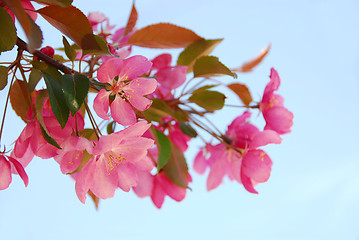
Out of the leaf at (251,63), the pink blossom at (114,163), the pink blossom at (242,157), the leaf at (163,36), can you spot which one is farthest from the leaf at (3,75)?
the leaf at (251,63)

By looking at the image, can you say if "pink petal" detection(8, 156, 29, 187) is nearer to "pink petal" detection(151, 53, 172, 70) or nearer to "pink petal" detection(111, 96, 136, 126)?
"pink petal" detection(111, 96, 136, 126)

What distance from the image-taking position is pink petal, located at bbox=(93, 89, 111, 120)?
387mm

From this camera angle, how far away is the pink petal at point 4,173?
1.35 feet

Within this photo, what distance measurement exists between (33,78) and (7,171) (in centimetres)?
11

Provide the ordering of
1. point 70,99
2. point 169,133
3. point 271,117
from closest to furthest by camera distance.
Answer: point 70,99 < point 271,117 < point 169,133

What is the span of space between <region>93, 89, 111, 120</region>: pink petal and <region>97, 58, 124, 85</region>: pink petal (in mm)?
14

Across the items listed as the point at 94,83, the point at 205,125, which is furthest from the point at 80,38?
the point at 205,125

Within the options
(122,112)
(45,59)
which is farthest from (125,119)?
(45,59)

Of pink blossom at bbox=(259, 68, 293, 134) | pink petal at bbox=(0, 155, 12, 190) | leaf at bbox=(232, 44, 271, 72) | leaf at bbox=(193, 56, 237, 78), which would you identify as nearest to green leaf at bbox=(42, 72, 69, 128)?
pink petal at bbox=(0, 155, 12, 190)

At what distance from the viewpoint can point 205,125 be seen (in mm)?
609

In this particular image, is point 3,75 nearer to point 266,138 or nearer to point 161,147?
point 161,147

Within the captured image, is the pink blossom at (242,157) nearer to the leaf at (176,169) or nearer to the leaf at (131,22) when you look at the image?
the leaf at (176,169)

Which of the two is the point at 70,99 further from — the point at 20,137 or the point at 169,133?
the point at 169,133

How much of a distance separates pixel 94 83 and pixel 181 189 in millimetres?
296
